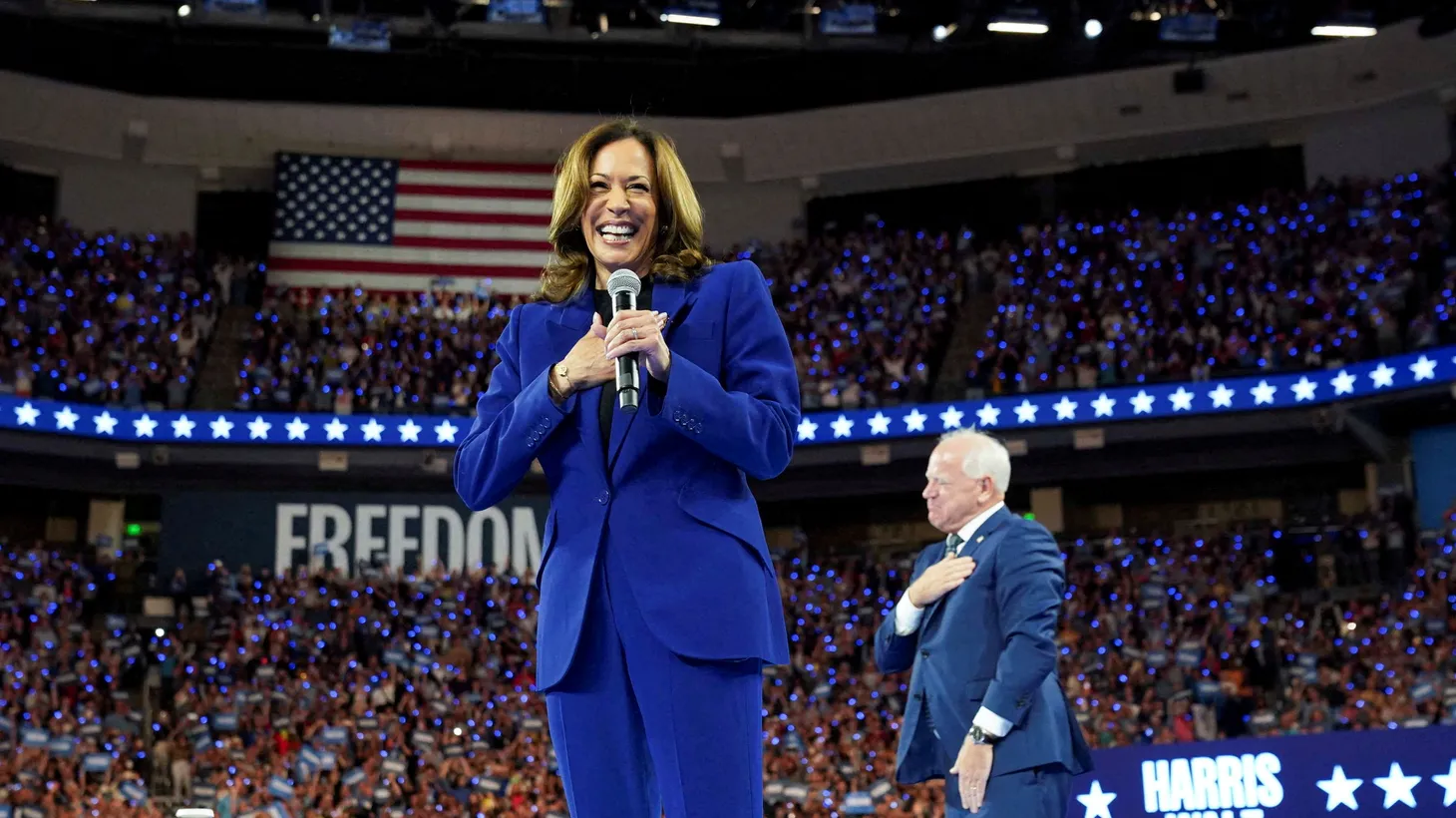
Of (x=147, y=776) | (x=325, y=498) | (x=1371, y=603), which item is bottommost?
(x=147, y=776)

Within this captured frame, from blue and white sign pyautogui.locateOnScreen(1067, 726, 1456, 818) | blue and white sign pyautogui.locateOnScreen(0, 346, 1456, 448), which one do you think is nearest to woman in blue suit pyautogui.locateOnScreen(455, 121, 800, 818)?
blue and white sign pyautogui.locateOnScreen(1067, 726, 1456, 818)

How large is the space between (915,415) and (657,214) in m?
18.7

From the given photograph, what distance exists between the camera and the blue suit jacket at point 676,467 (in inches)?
94.0

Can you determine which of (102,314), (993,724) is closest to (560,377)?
(993,724)

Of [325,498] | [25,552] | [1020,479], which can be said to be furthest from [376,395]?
[1020,479]

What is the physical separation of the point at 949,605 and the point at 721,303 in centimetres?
208

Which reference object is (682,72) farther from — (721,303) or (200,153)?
(721,303)

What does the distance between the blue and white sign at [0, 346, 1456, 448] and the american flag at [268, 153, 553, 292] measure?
3.90m

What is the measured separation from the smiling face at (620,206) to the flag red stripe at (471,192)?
23.0 meters

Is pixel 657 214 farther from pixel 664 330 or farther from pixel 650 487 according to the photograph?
pixel 650 487

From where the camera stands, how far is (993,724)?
4105 millimetres

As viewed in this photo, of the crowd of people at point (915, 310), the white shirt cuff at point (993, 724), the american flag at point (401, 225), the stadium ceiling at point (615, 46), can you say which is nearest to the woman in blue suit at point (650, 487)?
the white shirt cuff at point (993, 724)

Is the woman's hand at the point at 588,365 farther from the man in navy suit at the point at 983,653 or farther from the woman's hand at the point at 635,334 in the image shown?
the man in navy suit at the point at 983,653

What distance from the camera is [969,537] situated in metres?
4.51
